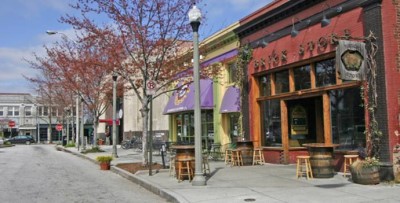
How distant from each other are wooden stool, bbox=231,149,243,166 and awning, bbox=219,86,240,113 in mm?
3361

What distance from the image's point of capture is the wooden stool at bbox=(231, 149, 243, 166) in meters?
17.1

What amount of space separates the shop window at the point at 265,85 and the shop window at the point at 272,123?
367mm

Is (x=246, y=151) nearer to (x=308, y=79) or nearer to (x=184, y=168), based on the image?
(x=308, y=79)

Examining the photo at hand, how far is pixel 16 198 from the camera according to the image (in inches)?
449

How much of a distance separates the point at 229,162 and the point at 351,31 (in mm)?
7547

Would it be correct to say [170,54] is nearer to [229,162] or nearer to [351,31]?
[229,162]

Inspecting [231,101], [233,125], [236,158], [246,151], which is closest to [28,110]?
[233,125]

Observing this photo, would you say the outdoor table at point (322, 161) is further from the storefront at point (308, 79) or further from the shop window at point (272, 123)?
the shop window at point (272, 123)

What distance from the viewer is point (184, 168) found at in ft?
44.5

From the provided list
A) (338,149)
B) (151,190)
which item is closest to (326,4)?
(338,149)

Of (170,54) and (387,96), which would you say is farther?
(170,54)

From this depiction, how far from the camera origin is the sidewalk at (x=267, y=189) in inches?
393

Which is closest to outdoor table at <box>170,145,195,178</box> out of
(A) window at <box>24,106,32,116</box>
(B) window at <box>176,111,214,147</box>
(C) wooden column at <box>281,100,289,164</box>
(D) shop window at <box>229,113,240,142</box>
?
(C) wooden column at <box>281,100,289,164</box>

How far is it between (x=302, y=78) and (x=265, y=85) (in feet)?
8.52
